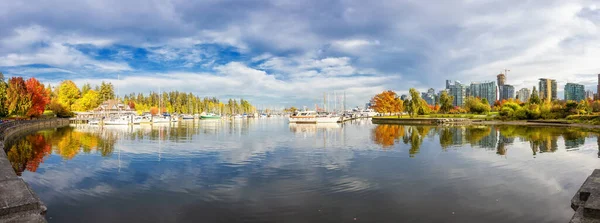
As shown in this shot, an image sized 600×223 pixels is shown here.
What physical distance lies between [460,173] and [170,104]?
18747cm

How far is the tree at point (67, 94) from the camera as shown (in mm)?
114625

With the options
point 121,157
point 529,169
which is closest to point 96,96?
point 121,157

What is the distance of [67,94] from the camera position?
117312 millimetres

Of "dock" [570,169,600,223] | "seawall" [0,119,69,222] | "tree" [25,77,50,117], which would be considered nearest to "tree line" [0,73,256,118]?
"tree" [25,77,50,117]

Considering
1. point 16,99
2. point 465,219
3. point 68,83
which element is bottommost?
point 465,219

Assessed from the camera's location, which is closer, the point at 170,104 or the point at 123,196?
the point at 123,196

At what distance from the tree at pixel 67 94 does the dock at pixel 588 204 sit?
132399mm

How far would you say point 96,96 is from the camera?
133250 mm

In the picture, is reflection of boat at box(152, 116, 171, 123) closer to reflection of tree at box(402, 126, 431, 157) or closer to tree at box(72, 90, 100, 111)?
tree at box(72, 90, 100, 111)

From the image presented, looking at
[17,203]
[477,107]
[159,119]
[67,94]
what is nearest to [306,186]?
[17,203]

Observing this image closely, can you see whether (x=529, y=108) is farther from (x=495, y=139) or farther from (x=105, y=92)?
(x=105, y=92)

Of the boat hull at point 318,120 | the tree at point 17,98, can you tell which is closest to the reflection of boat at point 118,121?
the tree at point 17,98

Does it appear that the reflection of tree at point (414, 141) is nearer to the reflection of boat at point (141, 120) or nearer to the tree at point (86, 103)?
the reflection of boat at point (141, 120)

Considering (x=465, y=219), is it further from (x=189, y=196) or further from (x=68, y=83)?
(x=68, y=83)
